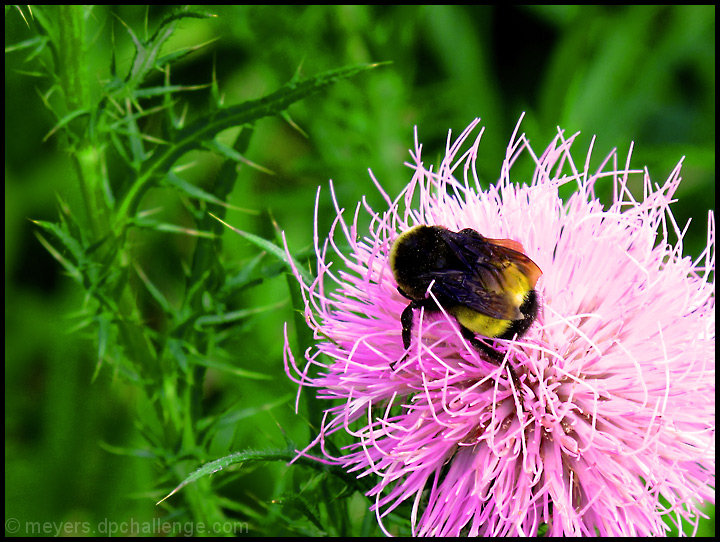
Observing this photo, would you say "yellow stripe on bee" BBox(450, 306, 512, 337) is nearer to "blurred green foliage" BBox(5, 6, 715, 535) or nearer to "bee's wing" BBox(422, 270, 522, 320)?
"bee's wing" BBox(422, 270, 522, 320)

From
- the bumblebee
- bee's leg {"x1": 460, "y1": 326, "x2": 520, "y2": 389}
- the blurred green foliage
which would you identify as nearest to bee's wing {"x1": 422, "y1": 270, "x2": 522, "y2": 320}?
the bumblebee

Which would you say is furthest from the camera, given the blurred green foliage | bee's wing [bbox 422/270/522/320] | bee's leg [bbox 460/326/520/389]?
the blurred green foliage

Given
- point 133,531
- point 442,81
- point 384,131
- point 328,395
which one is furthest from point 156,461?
point 442,81

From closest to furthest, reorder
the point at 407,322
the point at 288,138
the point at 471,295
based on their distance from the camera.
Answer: the point at 471,295 < the point at 407,322 < the point at 288,138

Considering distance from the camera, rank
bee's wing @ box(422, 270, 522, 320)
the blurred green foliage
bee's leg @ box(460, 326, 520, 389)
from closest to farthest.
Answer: bee's wing @ box(422, 270, 522, 320)
bee's leg @ box(460, 326, 520, 389)
the blurred green foliage

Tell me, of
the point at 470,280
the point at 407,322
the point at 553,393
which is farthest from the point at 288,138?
the point at 553,393

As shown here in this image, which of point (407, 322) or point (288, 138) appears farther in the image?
point (288, 138)

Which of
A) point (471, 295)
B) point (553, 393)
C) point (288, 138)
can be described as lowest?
point (553, 393)

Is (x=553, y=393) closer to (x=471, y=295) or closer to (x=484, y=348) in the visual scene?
(x=484, y=348)

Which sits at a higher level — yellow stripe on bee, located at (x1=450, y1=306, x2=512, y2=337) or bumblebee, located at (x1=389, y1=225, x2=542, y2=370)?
bumblebee, located at (x1=389, y1=225, x2=542, y2=370)
